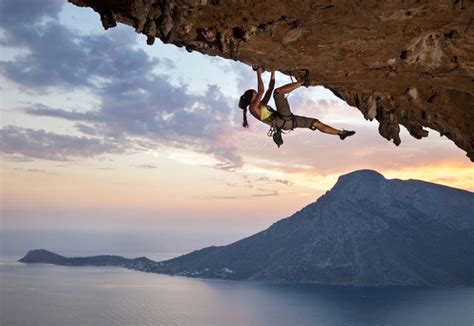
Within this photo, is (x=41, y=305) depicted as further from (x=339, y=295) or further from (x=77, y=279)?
(x=339, y=295)

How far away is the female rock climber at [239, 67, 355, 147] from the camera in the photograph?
820cm

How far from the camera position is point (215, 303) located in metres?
138

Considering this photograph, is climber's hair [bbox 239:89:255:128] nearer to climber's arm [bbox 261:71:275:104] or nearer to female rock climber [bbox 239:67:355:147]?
female rock climber [bbox 239:67:355:147]

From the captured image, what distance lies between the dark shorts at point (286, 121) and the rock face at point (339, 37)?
67 centimetres

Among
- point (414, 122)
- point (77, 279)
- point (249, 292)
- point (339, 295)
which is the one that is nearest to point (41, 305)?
point (77, 279)

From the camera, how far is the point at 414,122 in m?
10.8

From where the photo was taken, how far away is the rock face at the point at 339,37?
6.30m

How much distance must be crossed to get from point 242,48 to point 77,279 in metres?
187

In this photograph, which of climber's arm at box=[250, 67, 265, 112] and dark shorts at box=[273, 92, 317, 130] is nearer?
climber's arm at box=[250, 67, 265, 112]

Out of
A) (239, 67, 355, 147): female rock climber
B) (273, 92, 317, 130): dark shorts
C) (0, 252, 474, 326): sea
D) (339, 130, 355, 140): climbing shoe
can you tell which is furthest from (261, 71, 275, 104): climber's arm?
(0, 252, 474, 326): sea

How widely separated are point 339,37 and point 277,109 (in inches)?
78.8

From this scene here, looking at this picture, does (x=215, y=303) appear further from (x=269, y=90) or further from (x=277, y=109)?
(x=269, y=90)

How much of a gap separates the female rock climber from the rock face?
0.43 m

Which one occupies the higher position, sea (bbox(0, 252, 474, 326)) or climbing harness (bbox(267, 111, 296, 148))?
climbing harness (bbox(267, 111, 296, 148))
